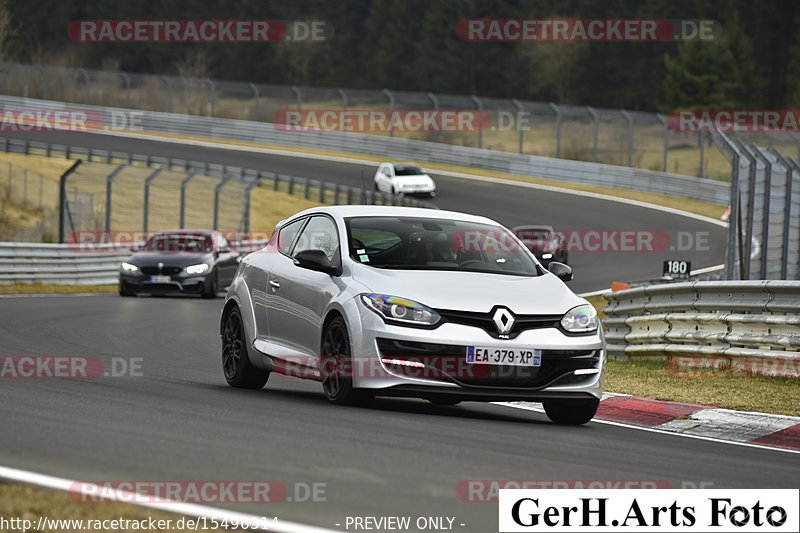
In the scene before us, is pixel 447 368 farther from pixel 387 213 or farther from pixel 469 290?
pixel 387 213

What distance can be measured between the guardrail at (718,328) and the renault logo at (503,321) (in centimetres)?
442

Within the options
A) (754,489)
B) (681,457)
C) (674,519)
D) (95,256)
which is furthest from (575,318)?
(95,256)

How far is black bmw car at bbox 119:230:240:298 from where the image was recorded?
88.7 feet

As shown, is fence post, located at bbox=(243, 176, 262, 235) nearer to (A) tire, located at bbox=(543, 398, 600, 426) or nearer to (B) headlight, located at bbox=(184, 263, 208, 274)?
(B) headlight, located at bbox=(184, 263, 208, 274)

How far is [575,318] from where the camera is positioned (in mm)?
10383

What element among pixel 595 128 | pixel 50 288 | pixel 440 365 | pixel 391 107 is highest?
pixel 391 107

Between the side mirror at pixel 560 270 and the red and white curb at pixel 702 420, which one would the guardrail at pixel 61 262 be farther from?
the side mirror at pixel 560 270

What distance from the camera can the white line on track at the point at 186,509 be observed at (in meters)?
6.03

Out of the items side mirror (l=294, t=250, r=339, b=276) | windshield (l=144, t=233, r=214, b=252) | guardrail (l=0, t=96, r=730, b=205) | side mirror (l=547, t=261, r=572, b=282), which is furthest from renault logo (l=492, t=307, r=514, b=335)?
guardrail (l=0, t=96, r=730, b=205)

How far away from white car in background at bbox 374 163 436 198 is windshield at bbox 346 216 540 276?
41.7 m

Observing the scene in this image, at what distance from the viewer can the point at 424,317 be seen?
10.0 meters

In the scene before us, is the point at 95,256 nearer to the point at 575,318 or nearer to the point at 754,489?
the point at 575,318

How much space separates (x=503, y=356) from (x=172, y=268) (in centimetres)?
1773

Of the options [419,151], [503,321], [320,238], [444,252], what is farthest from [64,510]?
[419,151]
